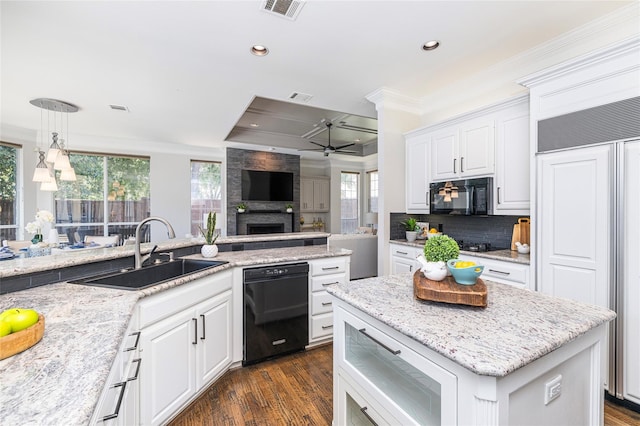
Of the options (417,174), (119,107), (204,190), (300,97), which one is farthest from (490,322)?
(204,190)

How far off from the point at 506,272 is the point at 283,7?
2805mm

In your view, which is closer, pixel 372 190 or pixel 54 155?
pixel 54 155

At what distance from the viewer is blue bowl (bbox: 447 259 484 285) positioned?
4.00ft

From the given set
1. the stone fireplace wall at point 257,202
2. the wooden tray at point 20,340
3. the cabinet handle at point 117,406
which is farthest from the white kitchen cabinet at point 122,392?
the stone fireplace wall at point 257,202

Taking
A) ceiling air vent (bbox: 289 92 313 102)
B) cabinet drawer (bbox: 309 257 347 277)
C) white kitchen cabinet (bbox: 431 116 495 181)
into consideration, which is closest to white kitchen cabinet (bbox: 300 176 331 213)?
ceiling air vent (bbox: 289 92 313 102)

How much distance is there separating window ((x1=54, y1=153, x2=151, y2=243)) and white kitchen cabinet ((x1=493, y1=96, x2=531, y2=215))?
21.9ft

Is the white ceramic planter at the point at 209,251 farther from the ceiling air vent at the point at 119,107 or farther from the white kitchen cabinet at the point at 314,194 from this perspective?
the white kitchen cabinet at the point at 314,194

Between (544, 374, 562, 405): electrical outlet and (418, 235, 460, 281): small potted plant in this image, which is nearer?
(544, 374, 562, 405): electrical outlet

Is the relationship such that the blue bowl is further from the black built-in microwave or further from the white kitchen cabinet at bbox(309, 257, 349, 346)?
the black built-in microwave

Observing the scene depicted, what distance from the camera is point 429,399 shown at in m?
1.02

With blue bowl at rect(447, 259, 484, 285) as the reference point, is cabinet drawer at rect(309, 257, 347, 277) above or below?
below

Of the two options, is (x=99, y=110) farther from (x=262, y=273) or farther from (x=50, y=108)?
(x=262, y=273)

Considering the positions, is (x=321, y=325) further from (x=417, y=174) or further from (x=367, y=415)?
(x=417, y=174)

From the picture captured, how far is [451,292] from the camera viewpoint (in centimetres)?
121
